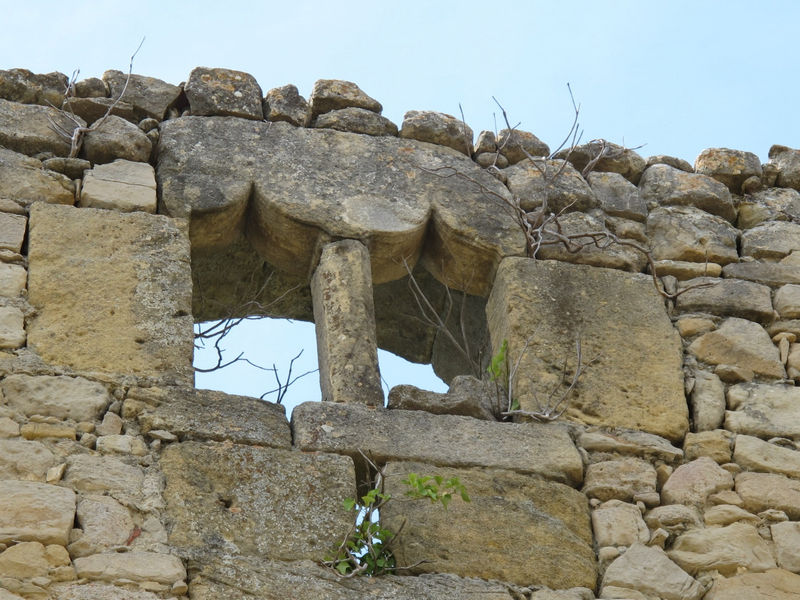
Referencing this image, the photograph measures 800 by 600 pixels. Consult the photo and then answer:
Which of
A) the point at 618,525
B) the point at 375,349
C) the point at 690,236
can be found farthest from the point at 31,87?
the point at 618,525

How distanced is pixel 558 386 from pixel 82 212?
1751 millimetres

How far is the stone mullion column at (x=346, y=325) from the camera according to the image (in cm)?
506

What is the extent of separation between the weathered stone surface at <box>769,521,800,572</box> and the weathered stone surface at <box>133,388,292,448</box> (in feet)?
5.08

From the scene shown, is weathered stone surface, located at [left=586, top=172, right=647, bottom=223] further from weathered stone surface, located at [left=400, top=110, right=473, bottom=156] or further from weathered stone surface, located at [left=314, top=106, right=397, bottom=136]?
weathered stone surface, located at [left=314, top=106, right=397, bottom=136]

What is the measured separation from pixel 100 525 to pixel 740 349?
2516mm

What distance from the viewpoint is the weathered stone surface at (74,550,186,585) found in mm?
4027

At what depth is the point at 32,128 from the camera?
18.3ft

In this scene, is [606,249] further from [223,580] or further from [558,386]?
[223,580]

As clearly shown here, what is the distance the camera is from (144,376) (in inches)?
187

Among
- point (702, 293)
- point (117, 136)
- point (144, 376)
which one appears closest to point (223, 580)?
point (144, 376)

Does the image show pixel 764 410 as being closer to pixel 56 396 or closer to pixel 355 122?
pixel 355 122

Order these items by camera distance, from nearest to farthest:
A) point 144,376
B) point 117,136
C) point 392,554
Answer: point 392,554 → point 144,376 → point 117,136

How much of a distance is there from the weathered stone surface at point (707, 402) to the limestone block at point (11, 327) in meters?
2.29

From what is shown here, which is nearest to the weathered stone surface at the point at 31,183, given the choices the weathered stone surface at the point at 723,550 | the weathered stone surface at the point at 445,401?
the weathered stone surface at the point at 445,401
